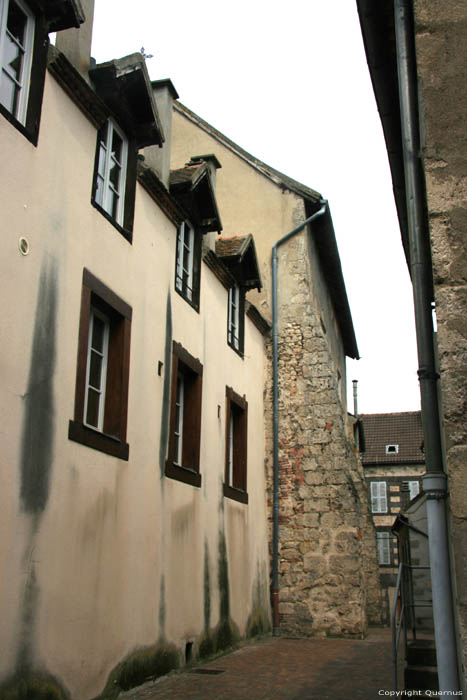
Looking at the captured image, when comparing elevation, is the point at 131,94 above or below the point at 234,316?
above

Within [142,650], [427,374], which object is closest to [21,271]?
[427,374]

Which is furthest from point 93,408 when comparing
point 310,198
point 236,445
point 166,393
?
point 310,198

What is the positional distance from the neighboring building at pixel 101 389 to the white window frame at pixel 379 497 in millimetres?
24600

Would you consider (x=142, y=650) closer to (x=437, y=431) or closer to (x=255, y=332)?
(x=437, y=431)

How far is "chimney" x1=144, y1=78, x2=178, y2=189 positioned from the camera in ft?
30.0

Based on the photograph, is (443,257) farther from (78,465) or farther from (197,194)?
(197,194)

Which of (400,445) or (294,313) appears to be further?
(400,445)

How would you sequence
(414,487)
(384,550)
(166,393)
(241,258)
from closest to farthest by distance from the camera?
(166,393)
(241,258)
(384,550)
(414,487)

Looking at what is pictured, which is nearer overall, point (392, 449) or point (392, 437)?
point (392, 449)

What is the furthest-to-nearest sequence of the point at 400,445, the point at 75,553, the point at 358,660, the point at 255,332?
the point at 400,445 → the point at 255,332 → the point at 358,660 → the point at 75,553

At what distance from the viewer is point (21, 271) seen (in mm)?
5703

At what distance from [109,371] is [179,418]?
2.40 m

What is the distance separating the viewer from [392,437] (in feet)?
118

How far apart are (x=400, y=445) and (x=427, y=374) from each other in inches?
1301
